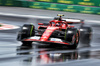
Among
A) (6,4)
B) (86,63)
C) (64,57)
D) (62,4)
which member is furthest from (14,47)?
(6,4)

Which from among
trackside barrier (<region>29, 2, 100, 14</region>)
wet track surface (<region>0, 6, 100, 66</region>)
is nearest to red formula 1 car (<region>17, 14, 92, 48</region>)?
wet track surface (<region>0, 6, 100, 66</region>)

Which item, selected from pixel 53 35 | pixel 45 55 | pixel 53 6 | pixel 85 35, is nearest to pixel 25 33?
pixel 53 35

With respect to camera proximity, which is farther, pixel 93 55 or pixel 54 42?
pixel 54 42

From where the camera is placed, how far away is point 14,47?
12.0 metres

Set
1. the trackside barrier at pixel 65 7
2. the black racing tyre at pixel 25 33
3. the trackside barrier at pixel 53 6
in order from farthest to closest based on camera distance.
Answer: the trackside barrier at pixel 53 6, the trackside barrier at pixel 65 7, the black racing tyre at pixel 25 33

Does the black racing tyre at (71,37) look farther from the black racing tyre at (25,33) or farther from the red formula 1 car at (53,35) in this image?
the black racing tyre at (25,33)

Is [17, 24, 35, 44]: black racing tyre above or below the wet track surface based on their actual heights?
above

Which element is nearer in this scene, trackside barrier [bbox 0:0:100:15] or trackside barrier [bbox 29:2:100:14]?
trackside barrier [bbox 29:2:100:14]

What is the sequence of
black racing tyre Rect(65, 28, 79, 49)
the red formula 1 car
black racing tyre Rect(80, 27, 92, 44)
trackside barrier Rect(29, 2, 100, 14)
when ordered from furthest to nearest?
trackside barrier Rect(29, 2, 100, 14), black racing tyre Rect(80, 27, 92, 44), black racing tyre Rect(65, 28, 79, 49), the red formula 1 car

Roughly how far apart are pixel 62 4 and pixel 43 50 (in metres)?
20.7

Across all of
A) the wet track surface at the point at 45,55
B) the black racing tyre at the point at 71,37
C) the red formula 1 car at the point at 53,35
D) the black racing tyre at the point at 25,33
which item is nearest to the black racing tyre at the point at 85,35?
the wet track surface at the point at 45,55

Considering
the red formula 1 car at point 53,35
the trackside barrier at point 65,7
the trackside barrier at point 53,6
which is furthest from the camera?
the trackside barrier at point 53,6

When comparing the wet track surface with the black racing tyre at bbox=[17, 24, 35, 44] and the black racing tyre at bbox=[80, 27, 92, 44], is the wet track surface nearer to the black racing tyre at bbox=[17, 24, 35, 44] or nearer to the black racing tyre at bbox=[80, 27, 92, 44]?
the black racing tyre at bbox=[17, 24, 35, 44]

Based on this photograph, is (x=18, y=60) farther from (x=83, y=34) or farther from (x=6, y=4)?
(x=6, y=4)
